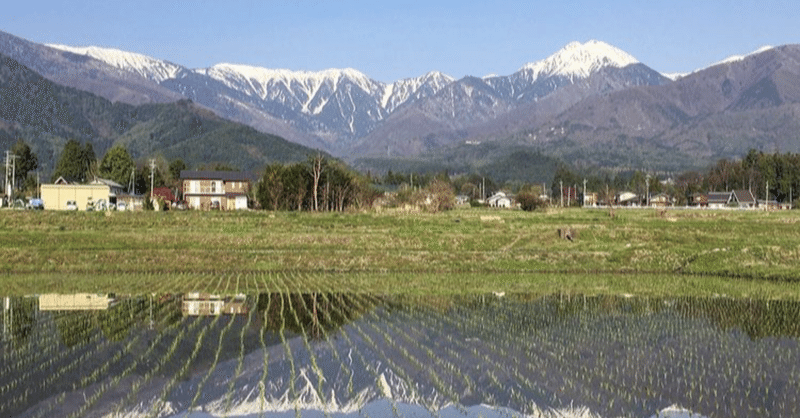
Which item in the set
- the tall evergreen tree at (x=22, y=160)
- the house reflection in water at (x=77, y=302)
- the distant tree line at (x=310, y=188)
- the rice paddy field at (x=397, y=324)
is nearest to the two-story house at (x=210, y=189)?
the distant tree line at (x=310, y=188)

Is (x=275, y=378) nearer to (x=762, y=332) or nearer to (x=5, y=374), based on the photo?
(x=5, y=374)

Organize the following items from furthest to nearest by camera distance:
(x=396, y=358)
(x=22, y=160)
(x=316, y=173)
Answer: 1. (x=22, y=160)
2. (x=316, y=173)
3. (x=396, y=358)

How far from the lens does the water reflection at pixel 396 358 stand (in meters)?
16.0

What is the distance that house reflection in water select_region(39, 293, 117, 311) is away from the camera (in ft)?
91.0

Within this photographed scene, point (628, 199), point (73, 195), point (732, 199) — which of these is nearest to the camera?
point (73, 195)

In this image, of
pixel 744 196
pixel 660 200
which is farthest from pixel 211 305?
pixel 660 200

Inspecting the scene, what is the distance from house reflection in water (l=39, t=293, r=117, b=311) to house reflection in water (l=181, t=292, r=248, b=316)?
2.67 metres

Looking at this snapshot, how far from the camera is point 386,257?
44.4m

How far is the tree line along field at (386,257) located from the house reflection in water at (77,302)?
1.64 meters

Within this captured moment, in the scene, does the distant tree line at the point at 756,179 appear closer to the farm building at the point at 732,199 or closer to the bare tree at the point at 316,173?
the farm building at the point at 732,199

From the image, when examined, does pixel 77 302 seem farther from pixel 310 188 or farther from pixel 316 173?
pixel 310 188

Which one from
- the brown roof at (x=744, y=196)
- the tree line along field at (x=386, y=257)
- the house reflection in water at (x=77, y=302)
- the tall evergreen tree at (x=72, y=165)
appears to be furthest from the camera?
the brown roof at (x=744, y=196)

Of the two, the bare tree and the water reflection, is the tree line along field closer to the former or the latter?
the water reflection

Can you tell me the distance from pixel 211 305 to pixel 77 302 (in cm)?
477
